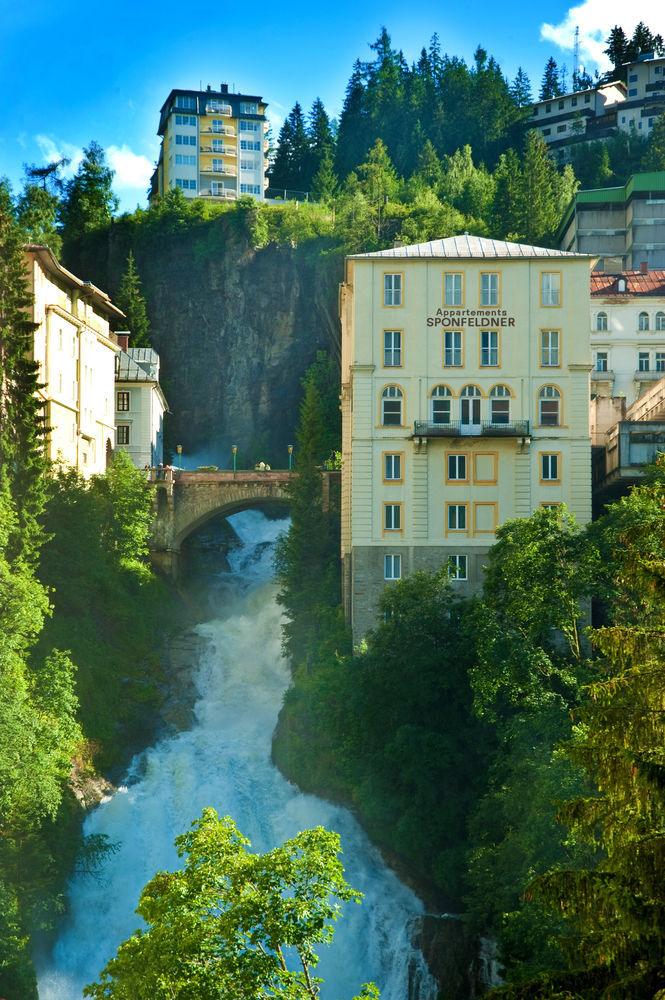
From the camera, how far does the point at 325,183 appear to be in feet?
467

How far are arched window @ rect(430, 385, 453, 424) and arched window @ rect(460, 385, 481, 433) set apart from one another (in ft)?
2.38

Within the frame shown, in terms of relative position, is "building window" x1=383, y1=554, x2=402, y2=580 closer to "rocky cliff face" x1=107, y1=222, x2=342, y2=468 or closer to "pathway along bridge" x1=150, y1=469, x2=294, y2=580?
"pathway along bridge" x1=150, y1=469, x2=294, y2=580

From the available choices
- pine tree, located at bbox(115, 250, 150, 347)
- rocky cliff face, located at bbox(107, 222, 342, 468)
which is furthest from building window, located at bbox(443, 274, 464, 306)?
rocky cliff face, located at bbox(107, 222, 342, 468)

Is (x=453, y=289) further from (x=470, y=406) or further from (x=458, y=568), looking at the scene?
(x=458, y=568)

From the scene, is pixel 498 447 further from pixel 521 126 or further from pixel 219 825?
pixel 521 126

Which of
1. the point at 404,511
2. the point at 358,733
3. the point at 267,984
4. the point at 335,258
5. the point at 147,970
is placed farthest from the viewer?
the point at 335,258

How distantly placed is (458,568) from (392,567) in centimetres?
345

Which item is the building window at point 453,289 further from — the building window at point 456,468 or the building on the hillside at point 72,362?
the building on the hillside at point 72,362

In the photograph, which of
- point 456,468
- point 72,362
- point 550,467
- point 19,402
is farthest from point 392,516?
point 72,362

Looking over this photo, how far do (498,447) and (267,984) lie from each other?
42.6 m

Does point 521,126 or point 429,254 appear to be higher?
point 521,126

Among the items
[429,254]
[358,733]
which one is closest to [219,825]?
[358,733]

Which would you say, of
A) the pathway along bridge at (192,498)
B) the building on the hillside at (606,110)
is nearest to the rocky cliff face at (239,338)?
the pathway along bridge at (192,498)

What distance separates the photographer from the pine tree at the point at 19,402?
6569 centimetres
